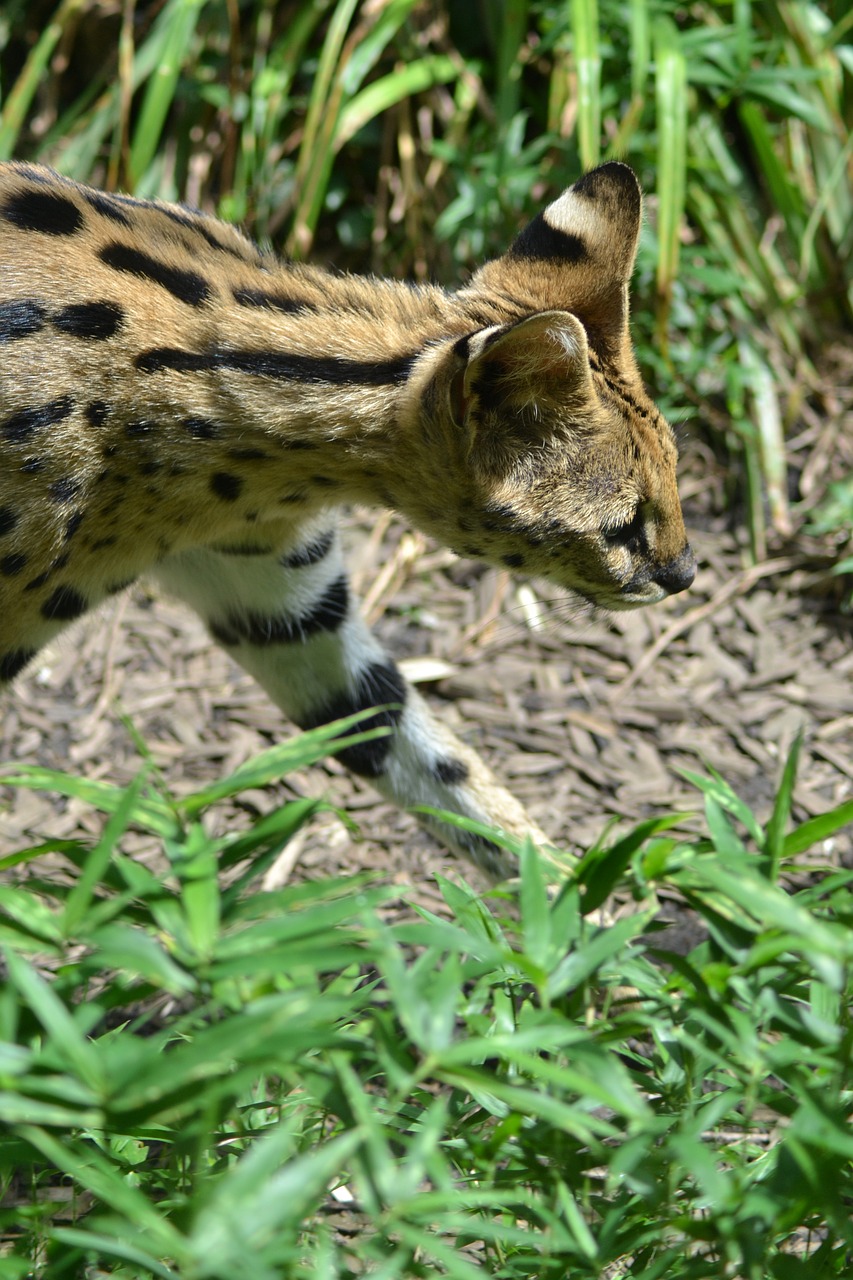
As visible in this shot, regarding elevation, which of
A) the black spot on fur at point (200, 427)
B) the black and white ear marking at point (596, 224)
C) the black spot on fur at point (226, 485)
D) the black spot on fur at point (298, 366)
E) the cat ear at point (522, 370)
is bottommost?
the black spot on fur at point (226, 485)

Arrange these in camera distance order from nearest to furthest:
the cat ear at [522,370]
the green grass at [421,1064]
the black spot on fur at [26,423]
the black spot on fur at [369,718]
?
the green grass at [421,1064], the cat ear at [522,370], the black spot on fur at [26,423], the black spot on fur at [369,718]

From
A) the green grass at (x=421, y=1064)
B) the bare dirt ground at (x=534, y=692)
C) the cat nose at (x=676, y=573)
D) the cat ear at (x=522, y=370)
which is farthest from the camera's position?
the bare dirt ground at (x=534, y=692)

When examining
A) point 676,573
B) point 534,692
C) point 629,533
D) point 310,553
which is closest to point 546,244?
point 629,533

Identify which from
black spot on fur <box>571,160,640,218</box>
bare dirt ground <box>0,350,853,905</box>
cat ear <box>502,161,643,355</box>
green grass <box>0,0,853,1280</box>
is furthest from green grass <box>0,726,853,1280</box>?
bare dirt ground <box>0,350,853,905</box>

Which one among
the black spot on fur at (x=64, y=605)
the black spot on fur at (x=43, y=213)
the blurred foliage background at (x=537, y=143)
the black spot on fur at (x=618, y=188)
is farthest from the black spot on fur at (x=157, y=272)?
the blurred foliage background at (x=537, y=143)

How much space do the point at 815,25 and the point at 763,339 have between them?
1280 millimetres

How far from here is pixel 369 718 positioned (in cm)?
347

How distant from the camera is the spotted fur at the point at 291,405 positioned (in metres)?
2.75

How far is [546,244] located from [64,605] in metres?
1.42

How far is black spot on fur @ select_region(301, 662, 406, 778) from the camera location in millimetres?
3453

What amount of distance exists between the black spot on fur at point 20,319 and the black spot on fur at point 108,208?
0.34 metres

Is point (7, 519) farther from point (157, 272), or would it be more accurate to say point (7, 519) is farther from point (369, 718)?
point (369, 718)

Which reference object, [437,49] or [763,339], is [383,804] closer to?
[763,339]

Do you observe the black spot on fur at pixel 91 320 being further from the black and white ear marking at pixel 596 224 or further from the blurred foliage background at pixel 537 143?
the blurred foliage background at pixel 537 143
